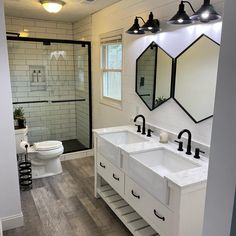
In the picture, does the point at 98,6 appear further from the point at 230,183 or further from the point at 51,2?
the point at 230,183

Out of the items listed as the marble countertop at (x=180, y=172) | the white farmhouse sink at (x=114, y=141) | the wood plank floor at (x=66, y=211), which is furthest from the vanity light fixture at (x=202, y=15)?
the wood plank floor at (x=66, y=211)

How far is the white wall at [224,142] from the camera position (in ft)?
2.04

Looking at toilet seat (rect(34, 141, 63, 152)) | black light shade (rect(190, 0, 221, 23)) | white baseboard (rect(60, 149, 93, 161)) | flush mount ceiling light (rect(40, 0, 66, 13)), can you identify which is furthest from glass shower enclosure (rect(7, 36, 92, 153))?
black light shade (rect(190, 0, 221, 23))

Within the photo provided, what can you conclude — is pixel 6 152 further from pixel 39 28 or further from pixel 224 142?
pixel 39 28

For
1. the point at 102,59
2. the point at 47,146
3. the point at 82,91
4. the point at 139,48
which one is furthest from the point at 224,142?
the point at 82,91

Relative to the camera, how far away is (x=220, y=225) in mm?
709

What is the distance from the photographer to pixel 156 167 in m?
2.13

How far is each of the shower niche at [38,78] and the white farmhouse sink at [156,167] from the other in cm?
295

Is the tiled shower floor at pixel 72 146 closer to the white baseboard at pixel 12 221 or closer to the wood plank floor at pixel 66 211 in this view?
the wood plank floor at pixel 66 211

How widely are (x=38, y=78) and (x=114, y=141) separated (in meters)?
2.42

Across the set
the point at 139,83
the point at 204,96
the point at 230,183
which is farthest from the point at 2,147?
the point at 230,183

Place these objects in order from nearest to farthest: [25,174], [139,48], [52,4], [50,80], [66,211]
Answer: [66,211] < [139,48] < [52,4] < [25,174] < [50,80]

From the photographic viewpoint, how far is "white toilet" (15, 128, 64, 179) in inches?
132

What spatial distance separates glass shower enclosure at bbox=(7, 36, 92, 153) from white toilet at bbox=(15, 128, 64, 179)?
0.74m
